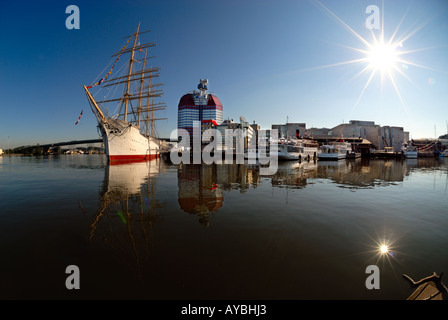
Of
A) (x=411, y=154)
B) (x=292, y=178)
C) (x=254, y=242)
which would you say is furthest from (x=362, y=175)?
(x=411, y=154)

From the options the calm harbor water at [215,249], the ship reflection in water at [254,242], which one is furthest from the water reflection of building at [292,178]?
the calm harbor water at [215,249]

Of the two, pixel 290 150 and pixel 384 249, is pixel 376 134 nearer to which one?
pixel 290 150

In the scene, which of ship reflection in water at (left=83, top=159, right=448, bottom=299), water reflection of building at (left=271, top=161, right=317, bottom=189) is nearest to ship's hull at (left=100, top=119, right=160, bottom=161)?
water reflection of building at (left=271, top=161, right=317, bottom=189)

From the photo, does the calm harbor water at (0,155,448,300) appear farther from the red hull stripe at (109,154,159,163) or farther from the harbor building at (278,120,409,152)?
the harbor building at (278,120,409,152)

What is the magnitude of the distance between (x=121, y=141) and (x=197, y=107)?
133102 millimetres

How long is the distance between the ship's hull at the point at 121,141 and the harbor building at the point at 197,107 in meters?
119

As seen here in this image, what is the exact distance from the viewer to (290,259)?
4.72 meters

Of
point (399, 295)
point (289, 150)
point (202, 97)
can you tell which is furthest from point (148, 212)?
point (202, 97)

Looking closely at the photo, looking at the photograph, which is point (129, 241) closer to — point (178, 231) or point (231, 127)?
point (178, 231)

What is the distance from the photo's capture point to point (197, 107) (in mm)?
171500

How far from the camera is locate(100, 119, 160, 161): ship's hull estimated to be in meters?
43.0

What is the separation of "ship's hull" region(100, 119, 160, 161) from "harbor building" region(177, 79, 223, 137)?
118548 mm
